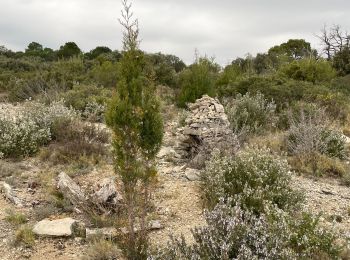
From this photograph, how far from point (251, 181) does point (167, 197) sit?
1.29 metres

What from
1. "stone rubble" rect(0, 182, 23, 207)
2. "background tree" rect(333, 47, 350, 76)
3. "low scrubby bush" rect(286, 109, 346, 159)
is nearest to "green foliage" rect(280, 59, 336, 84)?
"background tree" rect(333, 47, 350, 76)

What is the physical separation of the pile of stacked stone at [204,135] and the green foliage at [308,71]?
10.4 metres

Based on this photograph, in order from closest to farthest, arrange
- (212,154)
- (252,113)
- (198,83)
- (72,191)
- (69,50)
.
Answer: (72,191), (212,154), (252,113), (198,83), (69,50)

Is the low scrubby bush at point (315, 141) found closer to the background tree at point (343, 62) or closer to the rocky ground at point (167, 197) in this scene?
the rocky ground at point (167, 197)

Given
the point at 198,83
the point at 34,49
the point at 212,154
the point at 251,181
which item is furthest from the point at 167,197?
the point at 34,49

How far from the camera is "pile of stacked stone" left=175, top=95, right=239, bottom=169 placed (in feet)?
25.1

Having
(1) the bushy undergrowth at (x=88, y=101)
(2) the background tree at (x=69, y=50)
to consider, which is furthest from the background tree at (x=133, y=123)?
(2) the background tree at (x=69, y=50)

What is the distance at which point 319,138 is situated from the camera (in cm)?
845

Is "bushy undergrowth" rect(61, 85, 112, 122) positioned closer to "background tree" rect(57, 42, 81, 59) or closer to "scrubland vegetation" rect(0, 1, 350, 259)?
"scrubland vegetation" rect(0, 1, 350, 259)

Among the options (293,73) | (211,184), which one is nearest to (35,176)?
(211,184)

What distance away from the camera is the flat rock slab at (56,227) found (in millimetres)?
5238

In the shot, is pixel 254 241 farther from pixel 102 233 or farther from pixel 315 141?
pixel 315 141

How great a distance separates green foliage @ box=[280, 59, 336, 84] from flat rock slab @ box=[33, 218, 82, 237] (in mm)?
14363

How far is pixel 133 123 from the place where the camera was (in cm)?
426
